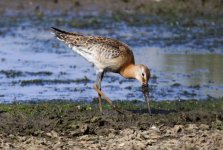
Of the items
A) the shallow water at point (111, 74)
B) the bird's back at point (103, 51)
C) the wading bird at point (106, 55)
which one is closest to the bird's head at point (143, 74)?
the wading bird at point (106, 55)

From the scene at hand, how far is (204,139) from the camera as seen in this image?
9.59 meters

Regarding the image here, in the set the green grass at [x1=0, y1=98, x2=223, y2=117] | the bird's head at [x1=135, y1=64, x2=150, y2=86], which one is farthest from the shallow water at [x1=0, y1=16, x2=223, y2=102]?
the bird's head at [x1=135, y1=64, x2=150, y2=86]

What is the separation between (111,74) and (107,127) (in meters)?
5.19

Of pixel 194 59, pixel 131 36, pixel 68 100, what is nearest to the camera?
pixel 68 100

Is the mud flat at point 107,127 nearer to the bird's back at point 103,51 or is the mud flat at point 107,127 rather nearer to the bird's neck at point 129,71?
the bird's neck at point 129,71

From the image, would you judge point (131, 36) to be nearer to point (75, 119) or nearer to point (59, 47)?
point (59, 47)

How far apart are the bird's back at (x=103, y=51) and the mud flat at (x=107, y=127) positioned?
66cm

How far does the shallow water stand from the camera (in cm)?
1374

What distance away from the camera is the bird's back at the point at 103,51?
11898 millimetres

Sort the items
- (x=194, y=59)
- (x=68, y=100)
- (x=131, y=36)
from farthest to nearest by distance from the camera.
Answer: (x=131, y=36) → (x=194, y=59) → (x=68, y=100)

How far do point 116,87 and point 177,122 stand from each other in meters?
3.55

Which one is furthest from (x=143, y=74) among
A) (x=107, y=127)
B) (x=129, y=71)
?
(x=107, y=127)

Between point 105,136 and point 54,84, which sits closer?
point 105,136

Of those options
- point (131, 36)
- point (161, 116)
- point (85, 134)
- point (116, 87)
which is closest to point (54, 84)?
point (116, 87)
